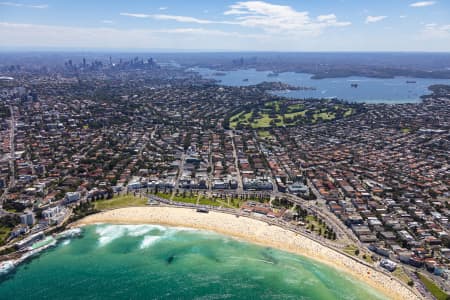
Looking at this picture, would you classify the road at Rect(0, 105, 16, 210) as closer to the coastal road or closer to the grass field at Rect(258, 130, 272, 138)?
the coastal road

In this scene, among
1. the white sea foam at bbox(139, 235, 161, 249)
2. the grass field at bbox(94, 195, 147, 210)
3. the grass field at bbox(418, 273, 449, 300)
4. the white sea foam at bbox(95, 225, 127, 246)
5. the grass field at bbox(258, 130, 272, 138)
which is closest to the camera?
the grass field at bbox(418, 273, 449, 300)

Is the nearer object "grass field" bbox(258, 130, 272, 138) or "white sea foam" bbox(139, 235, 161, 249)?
"white sea foam" bbox(139, 235, 161, 249)

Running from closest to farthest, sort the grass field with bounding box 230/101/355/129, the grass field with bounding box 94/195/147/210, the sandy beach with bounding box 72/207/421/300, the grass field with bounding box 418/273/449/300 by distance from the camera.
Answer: the grass field with bounding box 418/273/449/300
the sandy beach with bounding box 72/207/421/300
the grass field with bounding box 94/195/147/210
the grass field with bounding box 230/101/355/129

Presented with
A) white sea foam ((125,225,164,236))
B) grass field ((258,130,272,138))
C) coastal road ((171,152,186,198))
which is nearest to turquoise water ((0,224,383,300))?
white sea foam ((125,225,164,236))

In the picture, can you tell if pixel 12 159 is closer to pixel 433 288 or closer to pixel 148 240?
pixel 148 240

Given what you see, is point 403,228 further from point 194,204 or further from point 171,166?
point 171,166

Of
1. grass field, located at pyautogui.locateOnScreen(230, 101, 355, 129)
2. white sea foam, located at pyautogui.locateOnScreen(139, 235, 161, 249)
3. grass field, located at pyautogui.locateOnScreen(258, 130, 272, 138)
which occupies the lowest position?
Result: white sea foam, located at pyautogui.locateOnScreen(139, 235, 161, 249)
